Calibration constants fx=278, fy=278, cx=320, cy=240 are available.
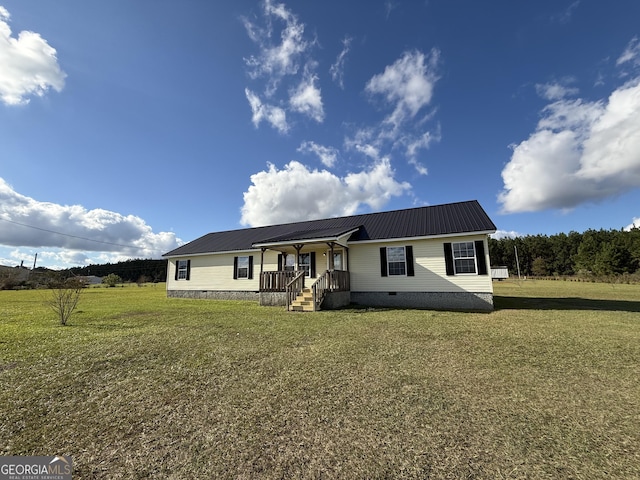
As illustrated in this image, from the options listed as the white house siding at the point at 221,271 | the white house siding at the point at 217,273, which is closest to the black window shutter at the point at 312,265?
the white house siding at the point at 221,271

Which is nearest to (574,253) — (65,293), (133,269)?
(65,293)

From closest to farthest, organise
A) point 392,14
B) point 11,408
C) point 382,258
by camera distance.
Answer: point 11,408 < point 392,14 < point 382,258

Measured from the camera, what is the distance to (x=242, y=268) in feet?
59.9

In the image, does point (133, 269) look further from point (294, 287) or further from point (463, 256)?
point (463, 256)

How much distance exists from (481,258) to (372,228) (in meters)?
5.83

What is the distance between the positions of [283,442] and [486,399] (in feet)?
9.48

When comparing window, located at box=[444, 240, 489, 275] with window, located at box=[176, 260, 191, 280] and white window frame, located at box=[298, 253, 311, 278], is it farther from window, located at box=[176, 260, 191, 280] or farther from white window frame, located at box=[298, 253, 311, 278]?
window, located at box=[176, 260, 191, 280]

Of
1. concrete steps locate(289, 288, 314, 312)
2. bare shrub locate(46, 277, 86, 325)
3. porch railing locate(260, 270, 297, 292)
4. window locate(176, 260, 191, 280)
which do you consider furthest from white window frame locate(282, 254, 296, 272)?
bare shrub locate(46, 277, 86, 325)

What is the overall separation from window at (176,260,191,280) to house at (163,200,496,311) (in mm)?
2777

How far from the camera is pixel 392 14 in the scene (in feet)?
35.6

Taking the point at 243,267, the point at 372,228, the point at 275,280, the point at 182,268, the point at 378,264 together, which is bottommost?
the point at 275,280

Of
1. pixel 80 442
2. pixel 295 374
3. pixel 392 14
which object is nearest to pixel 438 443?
pixel 295 374

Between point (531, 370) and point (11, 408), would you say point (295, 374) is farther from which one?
point (531, 370)

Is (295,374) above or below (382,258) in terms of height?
below
